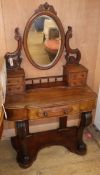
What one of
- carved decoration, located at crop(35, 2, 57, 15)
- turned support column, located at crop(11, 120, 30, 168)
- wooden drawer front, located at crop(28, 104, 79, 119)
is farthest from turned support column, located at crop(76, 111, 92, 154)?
carved decoration, located at crop(35, 2, 57, 15)

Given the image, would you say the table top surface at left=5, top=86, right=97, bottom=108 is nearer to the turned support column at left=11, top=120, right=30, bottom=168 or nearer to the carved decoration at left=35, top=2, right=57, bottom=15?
the turned support column at left=11, top=120, right=30, bottom=168

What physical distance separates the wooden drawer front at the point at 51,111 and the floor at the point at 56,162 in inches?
23.9

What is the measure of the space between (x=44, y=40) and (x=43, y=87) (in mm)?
475

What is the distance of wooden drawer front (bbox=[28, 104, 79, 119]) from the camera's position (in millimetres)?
1581

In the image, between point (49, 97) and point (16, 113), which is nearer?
point (16, 113)

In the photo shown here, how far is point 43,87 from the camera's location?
1862 mm

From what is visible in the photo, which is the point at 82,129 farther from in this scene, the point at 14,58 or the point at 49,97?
the point at 14,58

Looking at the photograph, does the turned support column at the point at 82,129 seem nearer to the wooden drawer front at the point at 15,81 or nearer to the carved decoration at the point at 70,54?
the carved decoration at the point at 70,54

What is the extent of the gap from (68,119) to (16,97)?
0.94 metres

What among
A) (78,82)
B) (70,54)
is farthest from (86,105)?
(70,54)

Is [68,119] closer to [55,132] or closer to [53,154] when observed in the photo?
[55,132]

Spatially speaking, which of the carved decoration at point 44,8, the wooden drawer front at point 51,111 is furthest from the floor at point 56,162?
the carved decoration at point 44,8

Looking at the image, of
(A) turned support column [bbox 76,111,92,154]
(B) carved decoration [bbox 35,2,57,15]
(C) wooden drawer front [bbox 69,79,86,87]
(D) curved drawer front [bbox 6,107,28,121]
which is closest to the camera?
(D) curved drawer front [bbox 6,107,28,121]

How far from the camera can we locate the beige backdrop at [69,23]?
165 cm
